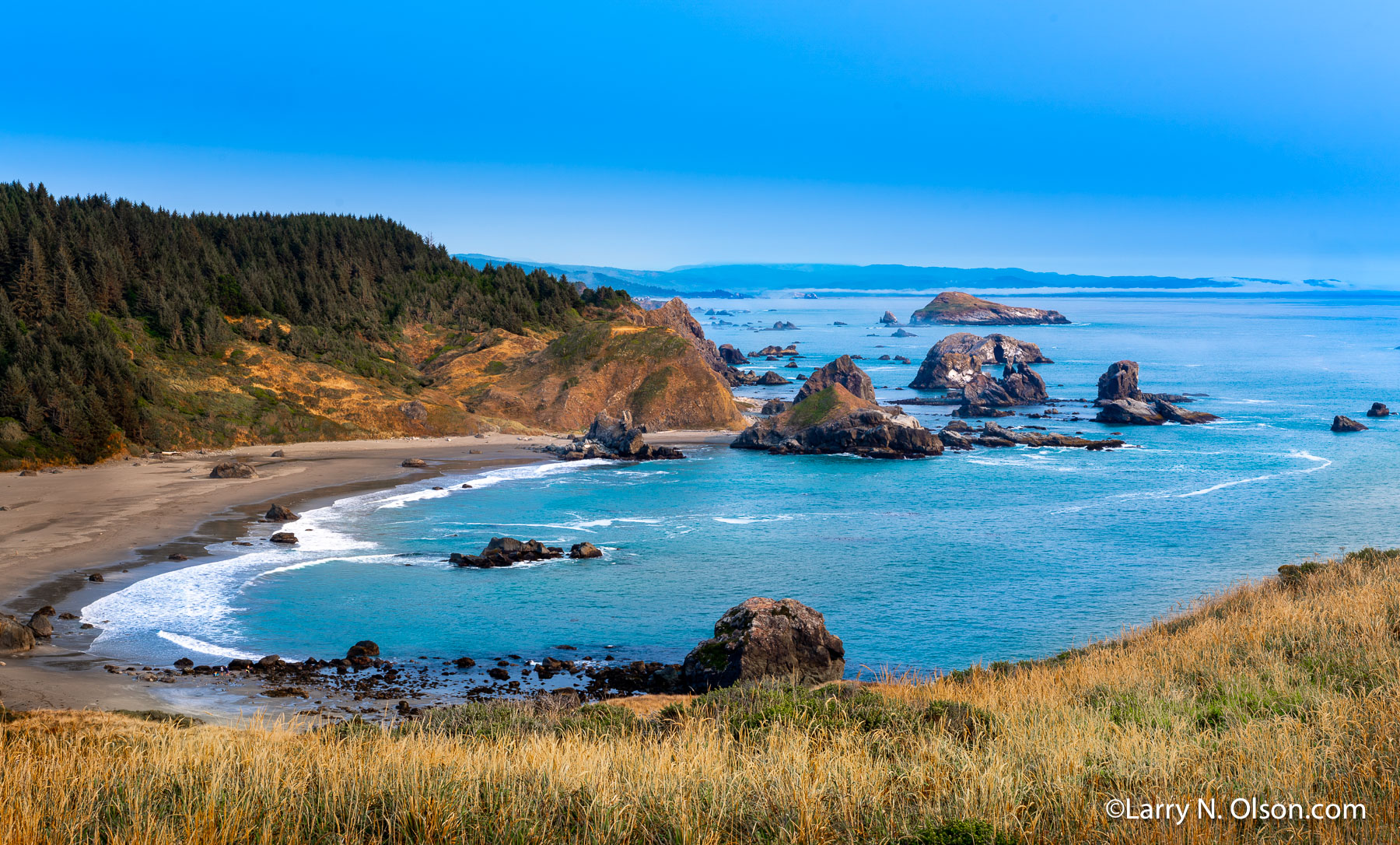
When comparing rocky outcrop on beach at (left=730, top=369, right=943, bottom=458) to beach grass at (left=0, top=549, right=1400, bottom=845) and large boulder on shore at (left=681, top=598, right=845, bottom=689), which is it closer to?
large boulder on shore at (left=681, top=598, right=845, bottom=689)

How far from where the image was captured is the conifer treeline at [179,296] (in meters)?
67.6

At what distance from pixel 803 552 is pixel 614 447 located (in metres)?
34.4

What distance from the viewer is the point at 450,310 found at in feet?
378

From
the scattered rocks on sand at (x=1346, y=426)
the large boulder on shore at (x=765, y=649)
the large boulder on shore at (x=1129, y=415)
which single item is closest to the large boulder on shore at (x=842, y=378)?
the large boulder on shore at (x=1129, y=415)

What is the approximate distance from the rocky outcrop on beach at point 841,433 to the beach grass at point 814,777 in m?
69.1

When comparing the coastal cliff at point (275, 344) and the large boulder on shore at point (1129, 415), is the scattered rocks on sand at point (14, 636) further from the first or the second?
the large boulder on shore at point (1129, 415)

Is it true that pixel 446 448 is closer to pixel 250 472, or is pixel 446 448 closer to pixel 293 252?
pixel 250 472

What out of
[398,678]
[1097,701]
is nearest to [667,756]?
[1097,701]

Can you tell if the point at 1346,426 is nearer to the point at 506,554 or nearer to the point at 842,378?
the point at 842,378

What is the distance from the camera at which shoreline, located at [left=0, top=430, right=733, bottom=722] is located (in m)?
27.2

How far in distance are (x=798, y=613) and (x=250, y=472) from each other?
48630mm

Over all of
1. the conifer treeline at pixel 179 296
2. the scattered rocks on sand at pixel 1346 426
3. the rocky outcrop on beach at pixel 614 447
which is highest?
the conifer treeline at pixel 179 296

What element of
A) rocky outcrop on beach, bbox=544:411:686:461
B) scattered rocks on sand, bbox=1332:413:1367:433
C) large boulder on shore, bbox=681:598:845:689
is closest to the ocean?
rocky outcrop on beach, bbox=544:411:686:461

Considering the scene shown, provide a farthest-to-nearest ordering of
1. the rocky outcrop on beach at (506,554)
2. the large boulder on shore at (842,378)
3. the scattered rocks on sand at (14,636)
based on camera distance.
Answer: the large boulder on shore at (842,378) → the rocky outcrop on beach at (506,554) → the scattered rocks on sand at (14,636)
